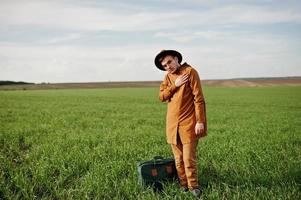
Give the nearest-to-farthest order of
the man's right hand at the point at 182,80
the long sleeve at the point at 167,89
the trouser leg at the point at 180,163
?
the man's right hand at the point at 182,80, the long sleeve at the point at 167,89, the trouser leg at the point at 180,163

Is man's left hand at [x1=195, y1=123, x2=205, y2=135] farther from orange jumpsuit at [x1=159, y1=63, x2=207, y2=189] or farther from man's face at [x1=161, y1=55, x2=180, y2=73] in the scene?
man's face at [x1=161, y1=55, x2=180, y2=73]

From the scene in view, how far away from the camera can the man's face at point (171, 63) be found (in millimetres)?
5230

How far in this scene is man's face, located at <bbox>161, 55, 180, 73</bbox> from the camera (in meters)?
5.23

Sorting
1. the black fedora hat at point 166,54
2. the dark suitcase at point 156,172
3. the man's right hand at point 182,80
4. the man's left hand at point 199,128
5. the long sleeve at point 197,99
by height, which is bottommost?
the dark suitcase at point 156,172

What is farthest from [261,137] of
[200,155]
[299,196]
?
[299,196]

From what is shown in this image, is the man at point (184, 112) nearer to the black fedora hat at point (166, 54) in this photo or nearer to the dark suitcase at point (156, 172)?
the black fedora hat at point (166, 54)

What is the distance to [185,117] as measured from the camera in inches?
203

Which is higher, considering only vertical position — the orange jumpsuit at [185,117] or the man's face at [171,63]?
the man's face at [171,63]

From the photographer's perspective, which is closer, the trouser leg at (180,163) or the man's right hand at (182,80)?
the man's right hand at (182,80)

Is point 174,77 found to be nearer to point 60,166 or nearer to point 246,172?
point 246,172

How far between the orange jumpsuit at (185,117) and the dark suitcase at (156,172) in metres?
0.32

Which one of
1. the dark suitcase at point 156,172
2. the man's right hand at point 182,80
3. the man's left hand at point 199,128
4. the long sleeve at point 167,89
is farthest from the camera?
the dark suitcase at point 156,172

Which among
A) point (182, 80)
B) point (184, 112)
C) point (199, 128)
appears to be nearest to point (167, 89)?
point (182, 80)

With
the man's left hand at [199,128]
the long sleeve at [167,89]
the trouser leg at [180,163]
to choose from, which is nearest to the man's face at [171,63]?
the long sleeve at [167,89]
